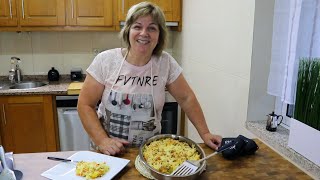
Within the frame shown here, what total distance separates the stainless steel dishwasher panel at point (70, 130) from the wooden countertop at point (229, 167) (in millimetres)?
1443

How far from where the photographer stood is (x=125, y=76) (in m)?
1.45

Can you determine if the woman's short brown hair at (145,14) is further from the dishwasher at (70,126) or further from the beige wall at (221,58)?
the dishwasher at (70,126)

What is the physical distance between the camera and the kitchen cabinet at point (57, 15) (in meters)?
2.56

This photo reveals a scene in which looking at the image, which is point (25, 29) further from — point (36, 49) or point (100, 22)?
point (100, 22)

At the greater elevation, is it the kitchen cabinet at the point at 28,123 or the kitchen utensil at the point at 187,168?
the kitchen utensil at the point at 187,168

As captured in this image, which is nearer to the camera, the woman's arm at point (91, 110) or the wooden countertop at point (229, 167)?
the wooden countertop at point (229, 167)

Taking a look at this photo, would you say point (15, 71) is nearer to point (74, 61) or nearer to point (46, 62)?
point (46, 62)

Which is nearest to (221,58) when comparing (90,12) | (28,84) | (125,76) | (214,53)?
(214,53)

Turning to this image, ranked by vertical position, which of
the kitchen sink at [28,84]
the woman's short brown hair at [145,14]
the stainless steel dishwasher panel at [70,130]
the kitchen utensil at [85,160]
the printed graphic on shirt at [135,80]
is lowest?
the stainless steel dishwasher panel at [70,130]

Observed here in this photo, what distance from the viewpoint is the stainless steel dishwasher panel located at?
2588 mm

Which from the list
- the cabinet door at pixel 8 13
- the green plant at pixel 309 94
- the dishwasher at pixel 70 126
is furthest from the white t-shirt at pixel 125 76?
the cabinet door at pixel 8 13

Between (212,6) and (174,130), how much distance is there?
131 cm

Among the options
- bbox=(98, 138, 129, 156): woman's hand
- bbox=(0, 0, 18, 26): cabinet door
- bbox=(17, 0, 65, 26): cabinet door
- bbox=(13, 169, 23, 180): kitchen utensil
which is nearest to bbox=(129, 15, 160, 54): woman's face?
bbox=(98, 138, 129, 156): woman's hand

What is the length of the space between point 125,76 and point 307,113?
82 cm
